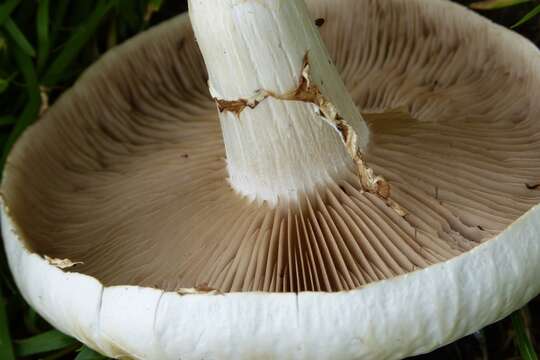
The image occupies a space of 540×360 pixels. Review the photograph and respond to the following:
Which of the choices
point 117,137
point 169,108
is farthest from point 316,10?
point 117,137

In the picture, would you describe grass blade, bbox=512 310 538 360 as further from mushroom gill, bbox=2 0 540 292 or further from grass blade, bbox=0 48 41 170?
grass blade, bbox=0 48 41 170

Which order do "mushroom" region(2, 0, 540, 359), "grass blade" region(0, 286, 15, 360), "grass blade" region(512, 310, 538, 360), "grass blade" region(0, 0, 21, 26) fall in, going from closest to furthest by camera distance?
1. "mushroom" region(2, 0, 540, 359)
2. "grass blade" region(512, 310, 538, 360)
3. "grass blade" region(0, 286, 15, 360)
4. "grass blade" region(0, 0, 21, 26)

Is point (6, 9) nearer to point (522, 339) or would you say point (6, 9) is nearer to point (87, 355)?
point (87, 355)

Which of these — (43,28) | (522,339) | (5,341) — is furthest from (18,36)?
(522,339)

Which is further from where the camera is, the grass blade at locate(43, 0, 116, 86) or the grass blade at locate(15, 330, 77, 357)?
the grass blade at locate(43, 0, 116, 86)

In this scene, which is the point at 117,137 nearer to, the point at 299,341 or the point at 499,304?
the point at 299,341

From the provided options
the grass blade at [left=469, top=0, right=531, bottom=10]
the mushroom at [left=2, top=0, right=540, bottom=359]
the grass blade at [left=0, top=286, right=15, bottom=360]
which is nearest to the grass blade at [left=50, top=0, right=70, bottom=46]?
the mushroom at [left=2, top=0, right=540, bottom=359]

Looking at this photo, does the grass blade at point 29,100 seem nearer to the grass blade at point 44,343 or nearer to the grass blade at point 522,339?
the grass blade at point 44,343

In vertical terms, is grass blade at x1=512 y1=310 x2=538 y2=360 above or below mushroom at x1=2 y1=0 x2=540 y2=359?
below
